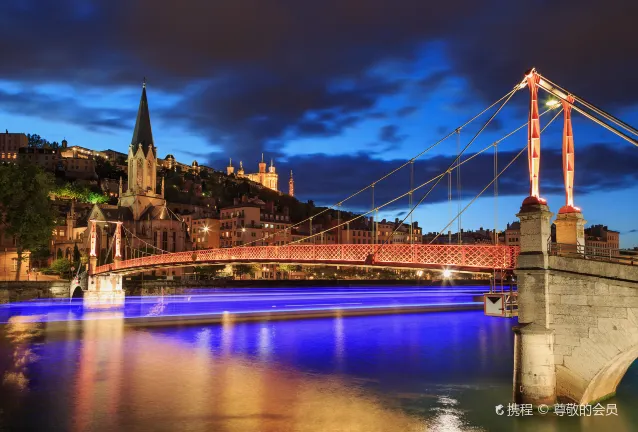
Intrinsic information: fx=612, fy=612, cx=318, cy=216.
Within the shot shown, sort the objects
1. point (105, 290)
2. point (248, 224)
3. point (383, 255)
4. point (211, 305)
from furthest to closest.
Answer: point (248, 224) → point (211, 305) → point (105, 290) → point (383, 255)

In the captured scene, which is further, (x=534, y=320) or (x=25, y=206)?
(x=25, y=206)

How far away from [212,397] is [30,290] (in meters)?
47.3

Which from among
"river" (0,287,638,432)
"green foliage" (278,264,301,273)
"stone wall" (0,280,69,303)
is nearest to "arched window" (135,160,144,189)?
"green foliage" (278,264,301,273)

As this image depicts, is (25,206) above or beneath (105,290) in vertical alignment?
above

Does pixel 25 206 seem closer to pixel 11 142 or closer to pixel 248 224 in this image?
pixel 248 224

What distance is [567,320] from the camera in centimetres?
1605

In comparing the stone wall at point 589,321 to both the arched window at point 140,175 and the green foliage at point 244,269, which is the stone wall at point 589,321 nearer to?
the green foliage at point 244,269

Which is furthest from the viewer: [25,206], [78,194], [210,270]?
[78,194]

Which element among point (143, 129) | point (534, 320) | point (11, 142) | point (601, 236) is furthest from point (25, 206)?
point (11, 142)

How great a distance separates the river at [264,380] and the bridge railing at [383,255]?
15.1ft

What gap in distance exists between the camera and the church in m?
112

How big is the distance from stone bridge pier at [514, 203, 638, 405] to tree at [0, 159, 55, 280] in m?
55.5

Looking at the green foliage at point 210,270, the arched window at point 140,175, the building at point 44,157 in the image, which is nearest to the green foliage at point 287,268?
the green foliage at point 210,270

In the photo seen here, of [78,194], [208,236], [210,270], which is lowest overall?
[210,270]
